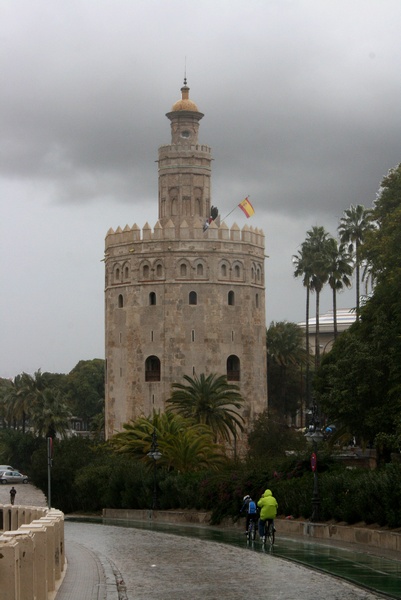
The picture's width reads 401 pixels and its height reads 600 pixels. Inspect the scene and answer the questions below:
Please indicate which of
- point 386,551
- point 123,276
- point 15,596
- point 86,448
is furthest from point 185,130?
point 15,596

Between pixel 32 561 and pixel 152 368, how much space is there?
60083 mm

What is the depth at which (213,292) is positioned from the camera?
244 feet

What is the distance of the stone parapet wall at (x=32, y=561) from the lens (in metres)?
12.2

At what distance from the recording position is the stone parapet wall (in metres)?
12.2

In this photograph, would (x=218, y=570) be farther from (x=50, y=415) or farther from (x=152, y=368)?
(x=50, y=415)

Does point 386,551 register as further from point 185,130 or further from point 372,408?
point 185,130

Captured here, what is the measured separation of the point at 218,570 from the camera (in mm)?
20250

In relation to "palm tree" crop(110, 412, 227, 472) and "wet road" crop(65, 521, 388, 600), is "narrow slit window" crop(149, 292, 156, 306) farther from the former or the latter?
"wet road" crop(65, 521, 388, 600)

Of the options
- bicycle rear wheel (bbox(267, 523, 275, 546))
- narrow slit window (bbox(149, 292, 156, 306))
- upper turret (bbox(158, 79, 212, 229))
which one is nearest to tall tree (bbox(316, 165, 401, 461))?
bicycle rear wheel (bbox(267, 523, 275, 546))

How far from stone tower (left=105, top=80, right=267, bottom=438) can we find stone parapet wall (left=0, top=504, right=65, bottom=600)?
52476mm

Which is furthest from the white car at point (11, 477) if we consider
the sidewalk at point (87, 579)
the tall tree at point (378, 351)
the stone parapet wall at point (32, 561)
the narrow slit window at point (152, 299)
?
the stone parapet wall at point (32, 561)

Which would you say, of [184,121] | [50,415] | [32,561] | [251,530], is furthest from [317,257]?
[32,561]

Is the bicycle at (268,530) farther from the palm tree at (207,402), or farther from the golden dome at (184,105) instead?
the golden dome at (184,105)

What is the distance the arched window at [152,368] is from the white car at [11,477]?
15.2m
